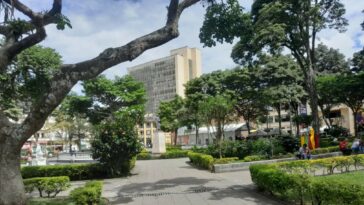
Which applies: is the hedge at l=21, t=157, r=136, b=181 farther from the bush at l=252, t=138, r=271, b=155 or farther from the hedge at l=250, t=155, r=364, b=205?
the hedge at l=250, t=155, r=364, b=205

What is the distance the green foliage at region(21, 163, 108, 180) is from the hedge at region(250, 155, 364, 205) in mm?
9039

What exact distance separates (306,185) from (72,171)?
41.7 feet

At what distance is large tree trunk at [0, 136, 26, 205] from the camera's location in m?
8.54

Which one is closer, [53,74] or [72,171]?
[53,74]

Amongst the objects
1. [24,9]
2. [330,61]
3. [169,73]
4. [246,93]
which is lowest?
[24,9]

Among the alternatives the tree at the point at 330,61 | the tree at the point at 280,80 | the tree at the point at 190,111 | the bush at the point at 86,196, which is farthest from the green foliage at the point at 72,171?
the tree at the point at 330,61

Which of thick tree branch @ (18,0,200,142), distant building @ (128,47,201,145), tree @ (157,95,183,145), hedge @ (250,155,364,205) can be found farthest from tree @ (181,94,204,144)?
distant building @ (128,47,201,145)

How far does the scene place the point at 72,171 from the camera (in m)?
19.1

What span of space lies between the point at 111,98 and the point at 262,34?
23582 mm

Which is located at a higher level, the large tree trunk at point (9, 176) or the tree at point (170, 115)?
the tree at point (170, 115)

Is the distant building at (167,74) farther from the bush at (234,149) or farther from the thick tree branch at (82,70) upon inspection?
the thick tree branch at (82,70)

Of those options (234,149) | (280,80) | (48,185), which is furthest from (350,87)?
(48,185)

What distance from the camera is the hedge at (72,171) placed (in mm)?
19172

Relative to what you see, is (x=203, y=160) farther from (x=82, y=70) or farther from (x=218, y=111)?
(x=82, y=70)
